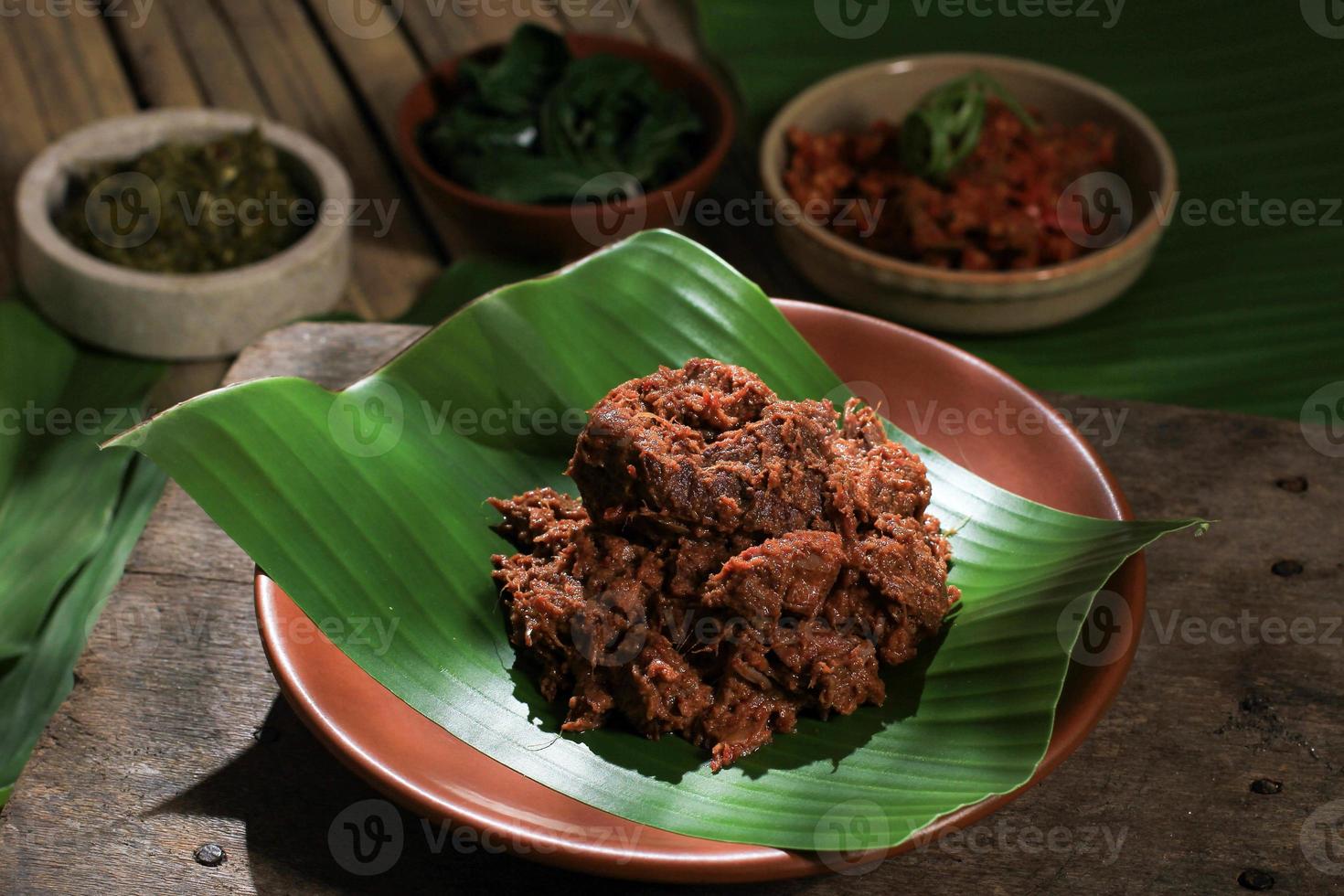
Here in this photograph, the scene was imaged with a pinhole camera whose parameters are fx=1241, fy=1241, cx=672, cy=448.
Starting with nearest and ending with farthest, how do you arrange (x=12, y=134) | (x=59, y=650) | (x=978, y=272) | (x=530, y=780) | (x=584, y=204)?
(x=530, y=780)
(x=59, y=650)
(x=978, y=272)
(x=584, y=204)
(x=12, y=134)

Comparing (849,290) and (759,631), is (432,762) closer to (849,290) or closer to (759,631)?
(759,631)

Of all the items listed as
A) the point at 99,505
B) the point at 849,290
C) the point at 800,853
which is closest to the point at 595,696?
the point at 800,853

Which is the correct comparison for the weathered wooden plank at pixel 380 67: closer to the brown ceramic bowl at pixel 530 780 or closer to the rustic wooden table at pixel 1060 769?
the rustic wooden table at pixel 1060 769

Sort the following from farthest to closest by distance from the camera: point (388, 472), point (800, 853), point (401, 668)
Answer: point (388, 472), point (401, 668), point (800, 853)

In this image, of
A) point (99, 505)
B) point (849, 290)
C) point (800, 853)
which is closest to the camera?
point (800, 853)

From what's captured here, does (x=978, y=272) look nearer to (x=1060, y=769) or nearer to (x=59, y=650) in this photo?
(x=1060, y=769)

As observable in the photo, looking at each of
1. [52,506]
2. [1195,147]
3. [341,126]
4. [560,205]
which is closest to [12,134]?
[341,126]

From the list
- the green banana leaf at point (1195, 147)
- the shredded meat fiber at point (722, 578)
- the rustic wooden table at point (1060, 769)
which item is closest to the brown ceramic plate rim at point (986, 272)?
the green banana leaf at point (1195, 147)
